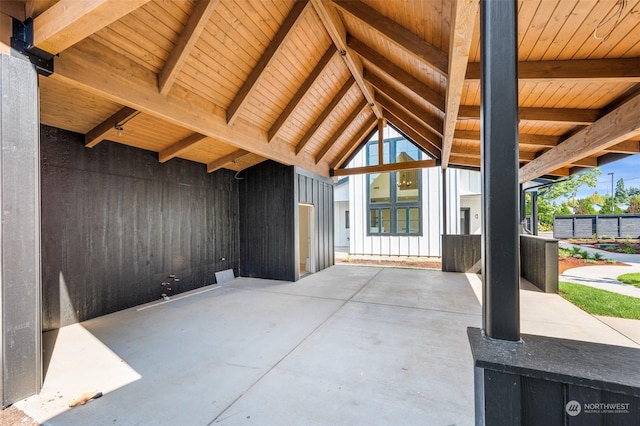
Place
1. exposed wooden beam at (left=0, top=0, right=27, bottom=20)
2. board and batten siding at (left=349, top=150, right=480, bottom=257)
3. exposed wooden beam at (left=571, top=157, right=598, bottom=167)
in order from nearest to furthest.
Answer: exposed wooden beam at (left=0, top=0, right=27, bottom=20)
exposed wooden beam at (left=571, top=157, right=598, bottom=167)
board and batten siding at (left=349, top=150, right=480, bottom=257)

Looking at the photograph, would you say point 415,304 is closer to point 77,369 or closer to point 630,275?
point 77,369

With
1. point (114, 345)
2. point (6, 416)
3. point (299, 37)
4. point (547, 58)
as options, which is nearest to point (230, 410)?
point (6, 416)

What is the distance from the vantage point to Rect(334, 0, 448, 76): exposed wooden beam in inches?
123

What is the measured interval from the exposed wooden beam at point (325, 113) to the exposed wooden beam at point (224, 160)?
1.41 meters

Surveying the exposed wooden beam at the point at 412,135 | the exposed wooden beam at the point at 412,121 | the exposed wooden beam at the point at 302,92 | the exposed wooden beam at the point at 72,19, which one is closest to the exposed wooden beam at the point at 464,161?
the exposed wooden beam at the point at 412,135

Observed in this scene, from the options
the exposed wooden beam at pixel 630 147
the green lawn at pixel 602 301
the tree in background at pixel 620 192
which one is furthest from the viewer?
the tree in background at pixel 620 192

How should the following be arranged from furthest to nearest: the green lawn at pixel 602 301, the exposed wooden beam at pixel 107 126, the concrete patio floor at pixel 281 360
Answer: the green lawn at pixel 602 301 < the exposed wooden beam at pixel 107 126 < the concrete patio floor at pixel 281 360

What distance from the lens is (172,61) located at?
329 centimetres

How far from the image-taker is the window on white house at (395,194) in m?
10.6

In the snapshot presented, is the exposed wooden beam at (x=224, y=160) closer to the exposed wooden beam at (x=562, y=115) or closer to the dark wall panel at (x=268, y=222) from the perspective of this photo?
the dark wall panel at (x=268, y=222)

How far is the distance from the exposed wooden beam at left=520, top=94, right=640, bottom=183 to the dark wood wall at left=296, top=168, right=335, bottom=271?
5.42 m

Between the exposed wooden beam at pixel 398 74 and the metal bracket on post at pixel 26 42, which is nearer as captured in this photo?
the metal bracket on post at pixel 26 42

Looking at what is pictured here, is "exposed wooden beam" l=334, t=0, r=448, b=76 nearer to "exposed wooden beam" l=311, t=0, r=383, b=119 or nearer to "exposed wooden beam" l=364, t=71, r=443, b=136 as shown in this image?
"exposed wooden beam" l=311, t=0, r=383, b=119

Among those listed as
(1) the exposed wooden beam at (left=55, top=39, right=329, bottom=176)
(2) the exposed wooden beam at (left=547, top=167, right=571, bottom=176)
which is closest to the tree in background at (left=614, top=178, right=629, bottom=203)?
(2) the exposed wooden beam at (left=547, top=167, right=571, bottom=176)
